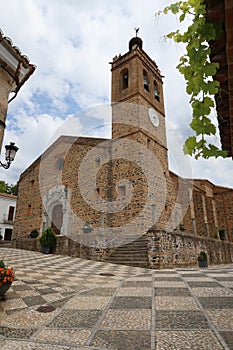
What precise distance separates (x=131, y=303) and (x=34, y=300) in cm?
140

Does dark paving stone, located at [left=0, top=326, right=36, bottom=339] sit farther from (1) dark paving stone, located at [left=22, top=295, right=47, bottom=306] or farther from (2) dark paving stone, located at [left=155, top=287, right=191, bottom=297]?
(2) dark paving stone, located at [left=155, top=287, right=191, bottom=297]

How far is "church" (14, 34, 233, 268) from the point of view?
10.2 metres

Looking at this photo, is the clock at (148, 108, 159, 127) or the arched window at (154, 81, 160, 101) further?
the arched window at (154, 81, 160, 101)

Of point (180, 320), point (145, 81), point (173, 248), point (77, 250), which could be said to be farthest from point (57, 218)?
point (180, 320)

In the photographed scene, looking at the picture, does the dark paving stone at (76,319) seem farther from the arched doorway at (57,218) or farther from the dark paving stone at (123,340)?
the arched doorway at (57,218)

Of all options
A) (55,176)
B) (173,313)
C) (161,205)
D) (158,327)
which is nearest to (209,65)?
(158,327)

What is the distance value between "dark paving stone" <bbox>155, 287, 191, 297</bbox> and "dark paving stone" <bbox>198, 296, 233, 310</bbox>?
0.36 m

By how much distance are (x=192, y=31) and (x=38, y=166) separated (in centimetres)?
1779

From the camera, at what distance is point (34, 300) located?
10.7 feet

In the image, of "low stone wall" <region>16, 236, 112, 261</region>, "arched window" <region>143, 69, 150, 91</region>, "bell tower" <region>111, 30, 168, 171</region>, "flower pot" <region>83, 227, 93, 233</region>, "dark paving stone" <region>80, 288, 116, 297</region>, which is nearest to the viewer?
"dark paving stone" <region>80, 288, 116, 297</region>

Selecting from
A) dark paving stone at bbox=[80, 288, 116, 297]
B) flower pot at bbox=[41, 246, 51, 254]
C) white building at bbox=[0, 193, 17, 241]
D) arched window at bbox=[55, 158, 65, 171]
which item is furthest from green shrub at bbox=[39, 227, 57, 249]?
white building at bbox=[0, 193, 17, 241]

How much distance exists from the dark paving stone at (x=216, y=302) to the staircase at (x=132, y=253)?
5.39 meters

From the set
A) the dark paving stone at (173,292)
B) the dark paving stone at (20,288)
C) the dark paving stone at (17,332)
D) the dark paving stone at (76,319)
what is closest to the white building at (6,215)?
the dark paving stone at (20,288)

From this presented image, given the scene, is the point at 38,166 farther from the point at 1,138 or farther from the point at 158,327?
the point at 158,327
